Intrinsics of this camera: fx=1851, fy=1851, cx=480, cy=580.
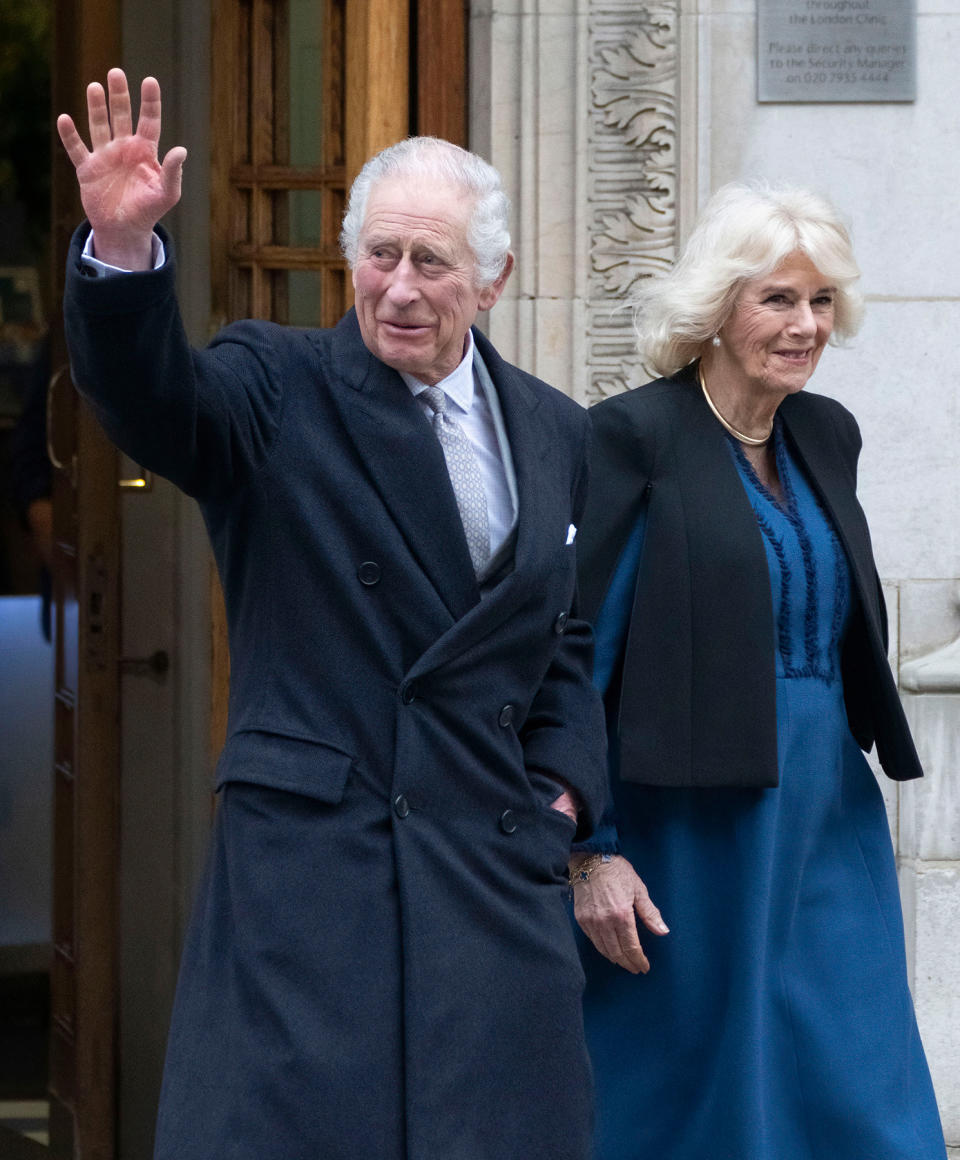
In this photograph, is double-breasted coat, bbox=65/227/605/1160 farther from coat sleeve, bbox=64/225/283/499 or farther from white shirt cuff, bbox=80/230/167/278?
white shirt cuff, bbox=80/230/167/278

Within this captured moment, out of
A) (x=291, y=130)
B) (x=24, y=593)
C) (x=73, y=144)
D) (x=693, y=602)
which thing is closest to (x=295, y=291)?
(x=291, y=130)

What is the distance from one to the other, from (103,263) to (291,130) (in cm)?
237

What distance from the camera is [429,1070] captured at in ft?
7.57

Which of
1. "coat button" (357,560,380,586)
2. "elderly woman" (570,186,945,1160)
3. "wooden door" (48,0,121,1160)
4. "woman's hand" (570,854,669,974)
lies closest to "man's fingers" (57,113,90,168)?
"coat button" (357,560,380,586)

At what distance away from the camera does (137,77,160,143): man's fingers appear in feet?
6.50

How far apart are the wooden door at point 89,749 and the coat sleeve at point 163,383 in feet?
7.24

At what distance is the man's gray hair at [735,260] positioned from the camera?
128 inches

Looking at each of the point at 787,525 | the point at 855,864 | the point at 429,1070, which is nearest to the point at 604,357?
the point at 787,525

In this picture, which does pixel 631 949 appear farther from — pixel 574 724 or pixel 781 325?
pixel 781 325

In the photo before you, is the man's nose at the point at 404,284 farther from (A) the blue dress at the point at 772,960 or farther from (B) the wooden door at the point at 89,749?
(B) the wooden door at the point at 89,749

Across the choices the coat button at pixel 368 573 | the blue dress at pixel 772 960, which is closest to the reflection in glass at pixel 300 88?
the blue dress at pixel 772 960

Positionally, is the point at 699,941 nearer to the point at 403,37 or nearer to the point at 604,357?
the point at 604,357

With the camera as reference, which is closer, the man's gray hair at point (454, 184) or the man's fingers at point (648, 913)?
the man's gray hair at point (454, 184)

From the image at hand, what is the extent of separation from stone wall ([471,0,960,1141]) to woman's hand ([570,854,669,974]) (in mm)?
1296
